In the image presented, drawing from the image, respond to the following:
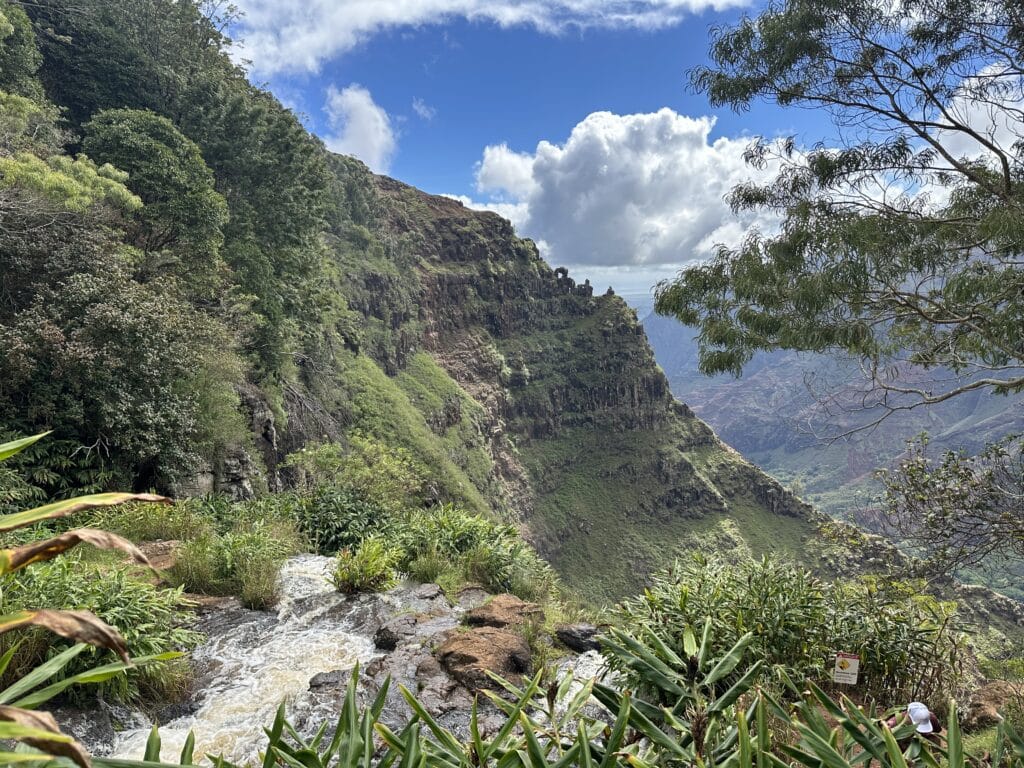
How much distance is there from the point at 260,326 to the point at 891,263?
676 inches

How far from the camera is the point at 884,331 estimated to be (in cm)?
768

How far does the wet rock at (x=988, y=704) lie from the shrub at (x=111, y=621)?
20.5 ft

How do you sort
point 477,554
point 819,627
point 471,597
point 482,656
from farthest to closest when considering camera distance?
point 477,554, point 471,597, point 482,656, point 819,627

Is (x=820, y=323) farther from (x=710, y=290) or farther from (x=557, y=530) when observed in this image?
(x=557, y=530)

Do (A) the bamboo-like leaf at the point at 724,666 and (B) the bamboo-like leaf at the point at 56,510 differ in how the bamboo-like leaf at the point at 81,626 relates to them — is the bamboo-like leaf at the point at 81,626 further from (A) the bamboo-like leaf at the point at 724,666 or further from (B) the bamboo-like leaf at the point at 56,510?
(A) the bamboo-like leaf at the point at 724,666

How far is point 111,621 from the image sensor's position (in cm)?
464

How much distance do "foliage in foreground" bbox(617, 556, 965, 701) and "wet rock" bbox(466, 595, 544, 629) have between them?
141cm

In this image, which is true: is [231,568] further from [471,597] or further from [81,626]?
[81,626]

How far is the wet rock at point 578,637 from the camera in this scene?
607 centimetres

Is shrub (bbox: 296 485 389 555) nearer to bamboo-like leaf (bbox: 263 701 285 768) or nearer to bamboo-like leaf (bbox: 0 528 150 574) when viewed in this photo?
bamboo-like leaf (bbox: 263 701 285 768)

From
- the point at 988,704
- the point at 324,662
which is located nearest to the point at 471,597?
the point at 324,662

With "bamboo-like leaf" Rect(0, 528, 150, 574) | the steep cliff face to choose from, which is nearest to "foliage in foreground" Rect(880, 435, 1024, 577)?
"bamboo-like leaf" Rect(0, 528, 150, 574)

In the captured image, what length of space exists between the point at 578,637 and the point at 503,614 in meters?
0.87

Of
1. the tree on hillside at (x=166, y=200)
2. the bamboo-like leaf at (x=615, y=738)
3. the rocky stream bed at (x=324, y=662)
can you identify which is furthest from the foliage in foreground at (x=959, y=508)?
the tree on hillside at (x=166, y=200)
